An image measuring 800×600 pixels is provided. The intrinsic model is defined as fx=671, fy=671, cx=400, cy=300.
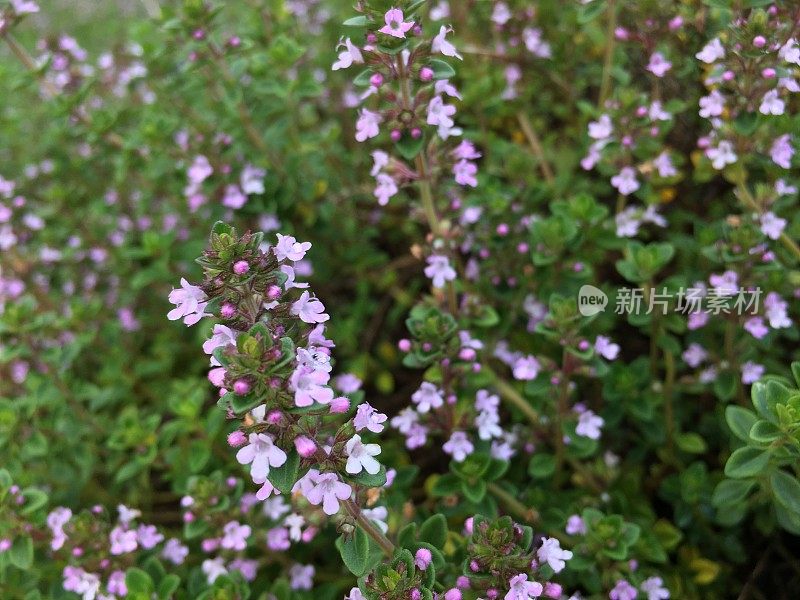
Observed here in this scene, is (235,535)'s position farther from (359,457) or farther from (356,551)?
(359,457)

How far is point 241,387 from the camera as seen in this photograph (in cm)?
172

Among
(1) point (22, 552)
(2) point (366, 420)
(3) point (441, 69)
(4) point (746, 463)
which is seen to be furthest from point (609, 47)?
(1) point (22, 552)

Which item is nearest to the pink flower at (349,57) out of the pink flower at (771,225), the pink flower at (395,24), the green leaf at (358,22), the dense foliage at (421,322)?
the dense foliage at (421,322)

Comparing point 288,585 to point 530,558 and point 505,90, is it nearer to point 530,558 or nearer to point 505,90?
point 530,558

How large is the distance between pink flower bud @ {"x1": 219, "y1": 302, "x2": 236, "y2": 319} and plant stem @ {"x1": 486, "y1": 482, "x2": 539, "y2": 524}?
1339mm

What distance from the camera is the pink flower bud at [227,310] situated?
1837 millimetres

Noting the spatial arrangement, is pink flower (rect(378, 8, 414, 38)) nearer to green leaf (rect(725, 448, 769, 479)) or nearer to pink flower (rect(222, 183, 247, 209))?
pink flower (rect(222, 183, 247, 209))

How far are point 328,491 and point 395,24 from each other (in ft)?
5.01

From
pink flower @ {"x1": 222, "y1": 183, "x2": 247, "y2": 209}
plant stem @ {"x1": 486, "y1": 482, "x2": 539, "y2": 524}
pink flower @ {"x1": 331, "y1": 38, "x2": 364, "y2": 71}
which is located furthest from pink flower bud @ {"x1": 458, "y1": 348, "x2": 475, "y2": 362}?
pink flower @ {"x1": 222, "y1": 183, "x2": 247, "y2": 209}

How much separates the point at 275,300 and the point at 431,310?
86 cm

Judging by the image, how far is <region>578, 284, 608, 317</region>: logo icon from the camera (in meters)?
2.74

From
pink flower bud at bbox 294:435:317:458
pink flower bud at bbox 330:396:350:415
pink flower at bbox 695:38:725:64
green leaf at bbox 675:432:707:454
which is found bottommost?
green leaf at bbox 675:432:707:454

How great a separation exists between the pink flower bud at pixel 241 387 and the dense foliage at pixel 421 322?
11 mm

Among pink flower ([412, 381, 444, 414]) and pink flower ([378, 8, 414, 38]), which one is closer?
pink flower ([378, 8, 414, 38])
